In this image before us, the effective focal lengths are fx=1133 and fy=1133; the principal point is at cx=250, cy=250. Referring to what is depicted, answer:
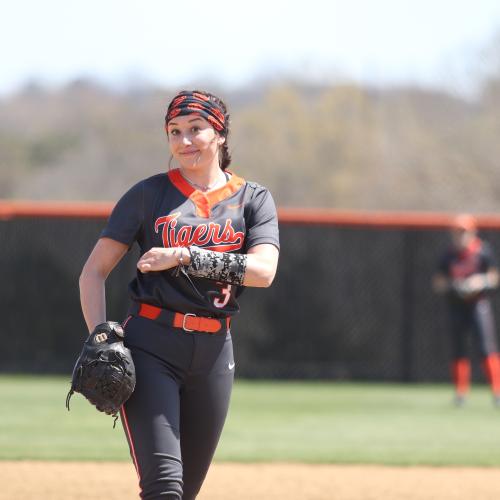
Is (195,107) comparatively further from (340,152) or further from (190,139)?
(340,152)

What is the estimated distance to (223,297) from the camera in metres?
4.54

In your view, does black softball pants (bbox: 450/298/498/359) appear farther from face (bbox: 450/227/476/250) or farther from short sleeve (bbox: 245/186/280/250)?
short sleeve (bbox: 245/186/280/250)

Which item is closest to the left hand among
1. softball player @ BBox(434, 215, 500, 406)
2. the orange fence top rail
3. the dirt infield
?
the dirt infield

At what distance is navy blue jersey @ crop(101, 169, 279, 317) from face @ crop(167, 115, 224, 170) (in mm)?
101

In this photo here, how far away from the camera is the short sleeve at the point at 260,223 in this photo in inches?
181

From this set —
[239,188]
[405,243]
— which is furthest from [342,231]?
[239,188]

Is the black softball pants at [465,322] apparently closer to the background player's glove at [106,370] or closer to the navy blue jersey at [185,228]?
the navy blue jersey at [185,228]

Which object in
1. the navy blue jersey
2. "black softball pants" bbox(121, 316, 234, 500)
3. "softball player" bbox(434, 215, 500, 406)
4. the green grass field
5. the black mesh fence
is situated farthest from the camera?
the black mesh fence

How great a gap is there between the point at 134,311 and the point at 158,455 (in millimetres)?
618

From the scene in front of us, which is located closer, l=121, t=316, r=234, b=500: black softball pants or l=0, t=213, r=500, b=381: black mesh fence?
l=121, t=316, r=234, b=500: black softball pants

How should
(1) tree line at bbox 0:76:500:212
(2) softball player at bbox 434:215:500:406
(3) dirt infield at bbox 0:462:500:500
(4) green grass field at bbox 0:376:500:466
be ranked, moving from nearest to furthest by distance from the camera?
1. (3) dirt infield at bbox 0:462:500:500
2. (4) green grass field at bbox 0:376:500:466
3. (2) softball player at bbox 434:215:500:406
4. (1) tree line at bbox 0:76:500:212

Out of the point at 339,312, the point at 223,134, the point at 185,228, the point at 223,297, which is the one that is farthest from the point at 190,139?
the point at 339,312

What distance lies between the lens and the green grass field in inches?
343

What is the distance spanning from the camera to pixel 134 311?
453cm
